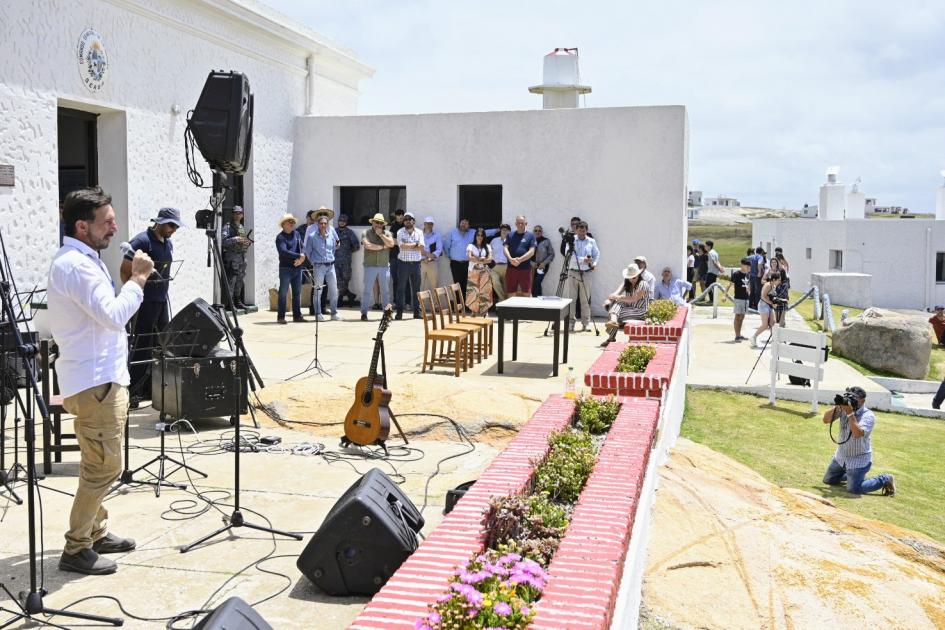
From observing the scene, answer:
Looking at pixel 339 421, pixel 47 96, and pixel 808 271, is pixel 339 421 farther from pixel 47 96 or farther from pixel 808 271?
pixel 808 271

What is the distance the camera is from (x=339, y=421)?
8.45 metres

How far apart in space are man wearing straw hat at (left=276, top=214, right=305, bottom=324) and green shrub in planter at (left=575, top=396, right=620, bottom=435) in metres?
9.39

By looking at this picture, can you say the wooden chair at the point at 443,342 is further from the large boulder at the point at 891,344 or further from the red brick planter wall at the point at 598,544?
the large boulder at the point at 891,344

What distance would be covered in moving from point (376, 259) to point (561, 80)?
715 centimetres

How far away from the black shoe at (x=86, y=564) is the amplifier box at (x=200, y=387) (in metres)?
2.94

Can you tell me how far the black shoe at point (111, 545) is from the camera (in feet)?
17.0

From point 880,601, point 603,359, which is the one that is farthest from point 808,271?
point 880,601

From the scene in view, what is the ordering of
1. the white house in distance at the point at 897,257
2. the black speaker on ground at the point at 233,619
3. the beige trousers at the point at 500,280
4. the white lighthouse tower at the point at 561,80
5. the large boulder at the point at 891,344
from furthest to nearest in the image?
1. the white house in distance at the point at 897,257
2. the white lighthouse tower at the point at 561,80
3. the beige trousers at the point at 500,280
4. the large boulder at the point at 891,344
5. the black speaker on ground at the point at 233,619

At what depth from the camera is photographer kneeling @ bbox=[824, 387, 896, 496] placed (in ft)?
30.6

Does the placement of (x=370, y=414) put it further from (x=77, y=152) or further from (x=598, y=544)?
(x=77, y=152)

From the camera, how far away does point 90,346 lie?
4684 mm

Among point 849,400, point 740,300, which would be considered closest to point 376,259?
point 740,300

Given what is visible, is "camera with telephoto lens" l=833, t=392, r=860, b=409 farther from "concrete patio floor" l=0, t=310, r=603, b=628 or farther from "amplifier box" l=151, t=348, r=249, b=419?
"amplifier box" l=151, t=348, r=249, b=419

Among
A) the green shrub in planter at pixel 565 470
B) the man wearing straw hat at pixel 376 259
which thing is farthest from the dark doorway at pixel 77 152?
the green shrub in planter at pixel 565 470
